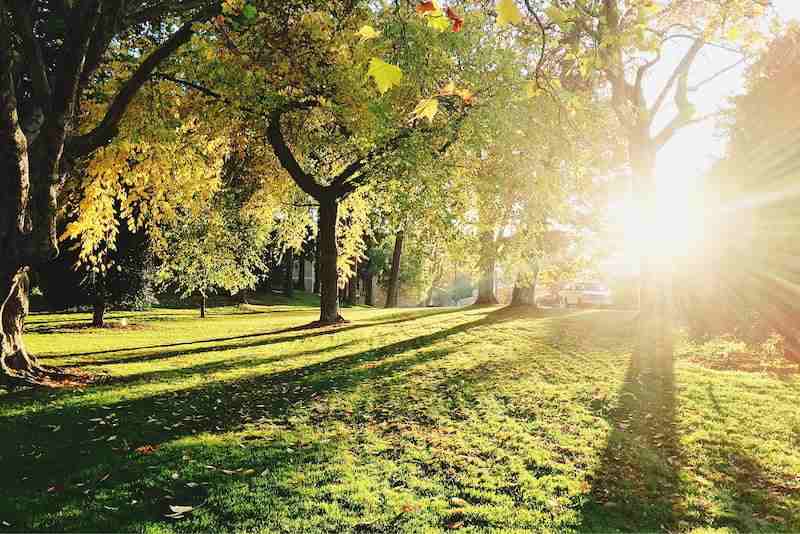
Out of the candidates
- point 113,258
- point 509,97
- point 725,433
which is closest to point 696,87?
point 509,97

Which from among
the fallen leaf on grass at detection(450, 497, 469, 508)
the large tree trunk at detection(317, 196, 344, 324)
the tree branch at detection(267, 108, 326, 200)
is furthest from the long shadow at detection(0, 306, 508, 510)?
the tree branch at detection(267, 108, 326, 200)

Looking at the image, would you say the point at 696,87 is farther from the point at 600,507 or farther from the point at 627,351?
the point at 600,507

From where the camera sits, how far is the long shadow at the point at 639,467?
4957 mm

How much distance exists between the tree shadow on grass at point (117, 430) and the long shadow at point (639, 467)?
145 inches

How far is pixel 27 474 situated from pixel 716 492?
24.0 ft

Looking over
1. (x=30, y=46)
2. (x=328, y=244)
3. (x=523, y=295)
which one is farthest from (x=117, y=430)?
(x=523, y=295)

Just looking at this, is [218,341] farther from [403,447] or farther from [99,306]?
[403,447]

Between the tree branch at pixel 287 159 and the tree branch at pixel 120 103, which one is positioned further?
the tree branch at pixel 287 159

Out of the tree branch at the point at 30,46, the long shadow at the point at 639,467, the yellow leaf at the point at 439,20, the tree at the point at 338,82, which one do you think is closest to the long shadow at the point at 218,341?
the tree at the point at 338,82

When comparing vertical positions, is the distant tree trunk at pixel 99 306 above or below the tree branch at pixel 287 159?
below

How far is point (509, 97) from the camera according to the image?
15.7m

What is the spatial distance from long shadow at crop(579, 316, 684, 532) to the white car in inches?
1211

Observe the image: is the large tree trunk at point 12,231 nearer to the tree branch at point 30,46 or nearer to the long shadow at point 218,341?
the tree branch at point 30,46

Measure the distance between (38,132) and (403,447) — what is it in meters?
8.58
